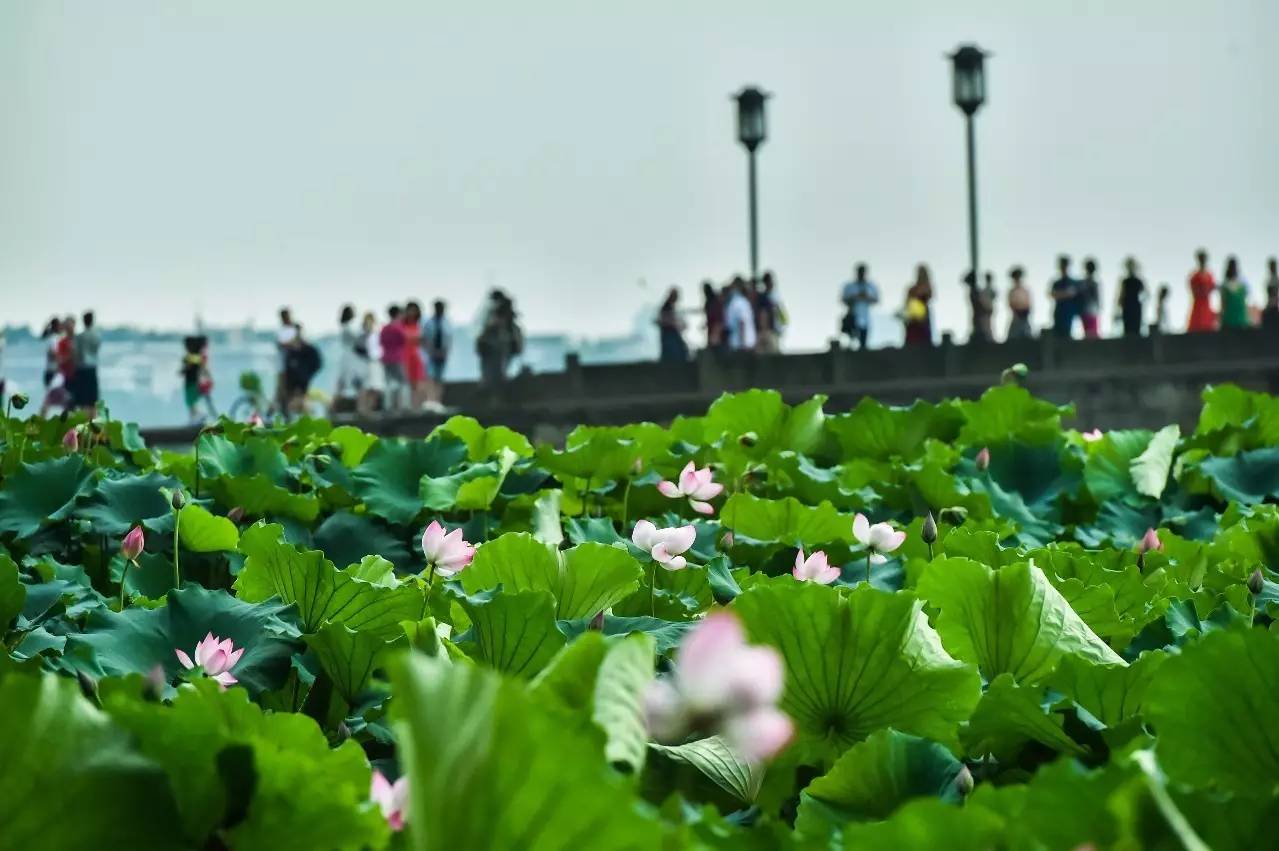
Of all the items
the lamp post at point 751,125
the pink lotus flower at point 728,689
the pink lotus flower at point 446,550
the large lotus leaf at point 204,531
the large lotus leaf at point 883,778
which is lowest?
the large lotus leaf at point 883,778

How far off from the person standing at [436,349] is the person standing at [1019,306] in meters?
7.09

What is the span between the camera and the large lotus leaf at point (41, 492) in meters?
3.32

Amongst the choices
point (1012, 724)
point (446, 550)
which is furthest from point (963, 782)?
point (446, 550)

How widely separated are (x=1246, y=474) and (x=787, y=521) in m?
1.37

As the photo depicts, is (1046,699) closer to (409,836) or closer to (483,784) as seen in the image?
(409,836)

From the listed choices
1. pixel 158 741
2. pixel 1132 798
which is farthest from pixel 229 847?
pixel 1132 798

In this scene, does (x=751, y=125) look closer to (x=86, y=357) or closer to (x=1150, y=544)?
(x=86, y=357)

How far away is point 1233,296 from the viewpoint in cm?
2394

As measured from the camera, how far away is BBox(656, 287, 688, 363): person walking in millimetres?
24172

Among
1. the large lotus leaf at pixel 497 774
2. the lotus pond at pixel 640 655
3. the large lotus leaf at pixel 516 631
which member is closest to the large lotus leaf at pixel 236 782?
the lotus pond at pixel 640 655

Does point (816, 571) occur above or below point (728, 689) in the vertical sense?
below

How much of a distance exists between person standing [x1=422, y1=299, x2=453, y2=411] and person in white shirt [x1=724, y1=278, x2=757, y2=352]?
3528 mm

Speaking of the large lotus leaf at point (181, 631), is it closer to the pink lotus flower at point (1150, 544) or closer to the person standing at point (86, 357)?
the pink lotus flower at point (1150, 544)

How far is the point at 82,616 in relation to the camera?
242 cm
